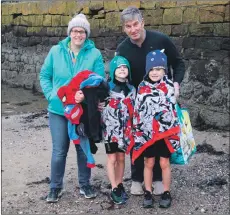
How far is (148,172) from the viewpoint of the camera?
430 cm

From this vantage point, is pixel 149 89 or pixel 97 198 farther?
pixel 97 198

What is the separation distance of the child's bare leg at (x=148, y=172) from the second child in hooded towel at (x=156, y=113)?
88mm

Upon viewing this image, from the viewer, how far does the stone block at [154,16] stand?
7.77 m

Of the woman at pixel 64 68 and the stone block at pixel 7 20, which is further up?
the stone block at pixel 7 20

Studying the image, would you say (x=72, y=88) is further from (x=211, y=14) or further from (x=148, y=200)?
(x=211, y=14)

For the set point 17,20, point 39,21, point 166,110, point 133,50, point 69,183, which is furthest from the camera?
point 17,20

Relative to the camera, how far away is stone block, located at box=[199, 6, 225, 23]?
6.80 metres

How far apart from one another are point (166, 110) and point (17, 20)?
8785mm

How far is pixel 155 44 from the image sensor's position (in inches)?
171

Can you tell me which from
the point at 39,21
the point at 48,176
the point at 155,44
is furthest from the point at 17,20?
the point at 155,44

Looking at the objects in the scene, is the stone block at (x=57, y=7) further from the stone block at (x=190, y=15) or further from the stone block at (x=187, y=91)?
the stone block at (x=187, y=91)

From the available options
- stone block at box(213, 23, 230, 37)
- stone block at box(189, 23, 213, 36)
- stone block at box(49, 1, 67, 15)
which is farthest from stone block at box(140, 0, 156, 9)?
stone block at box(49, 1, 67, 15)

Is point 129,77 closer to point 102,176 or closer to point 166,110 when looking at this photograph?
point 166,110

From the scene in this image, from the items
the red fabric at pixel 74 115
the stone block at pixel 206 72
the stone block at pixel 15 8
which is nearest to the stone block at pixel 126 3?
the stone block at pixel 206 72
